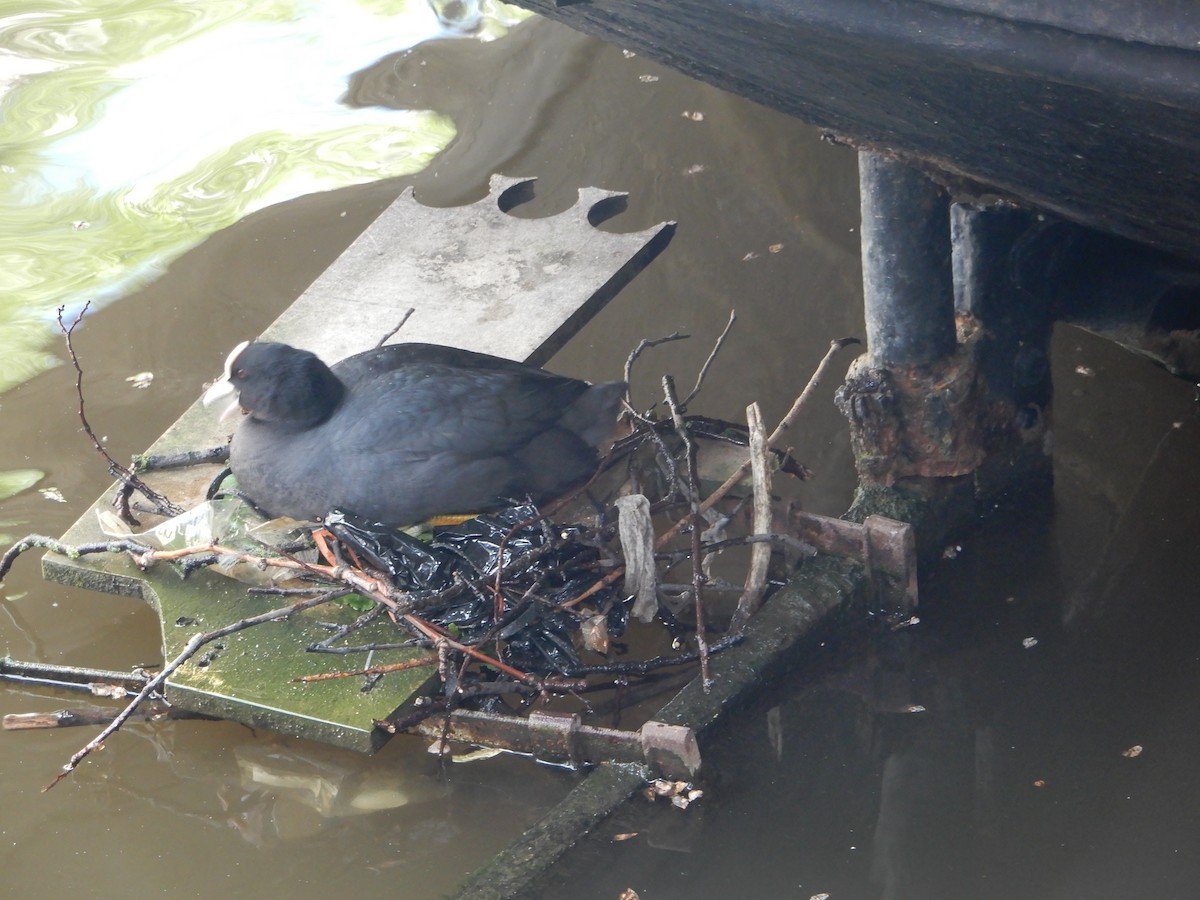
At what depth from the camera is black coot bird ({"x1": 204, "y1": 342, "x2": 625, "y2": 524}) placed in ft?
10.3

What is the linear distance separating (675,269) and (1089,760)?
9.53 feet

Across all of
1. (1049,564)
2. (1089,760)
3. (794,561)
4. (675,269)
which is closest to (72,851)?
(794,561)

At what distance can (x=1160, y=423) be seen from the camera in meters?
3.88

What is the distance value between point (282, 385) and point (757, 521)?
124cm

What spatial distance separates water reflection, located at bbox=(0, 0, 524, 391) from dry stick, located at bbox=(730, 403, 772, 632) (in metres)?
3.34

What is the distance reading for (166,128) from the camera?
659 centimetres

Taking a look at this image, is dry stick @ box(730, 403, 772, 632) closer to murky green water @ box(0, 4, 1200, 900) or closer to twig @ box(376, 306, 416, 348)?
murky green water @ box(0, 4, 1200, 900)

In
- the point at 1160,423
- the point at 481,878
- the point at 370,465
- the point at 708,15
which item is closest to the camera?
the point at 708,15

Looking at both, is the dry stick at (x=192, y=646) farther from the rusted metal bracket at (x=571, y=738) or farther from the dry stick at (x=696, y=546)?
the dry stick at (x=696, y=546)

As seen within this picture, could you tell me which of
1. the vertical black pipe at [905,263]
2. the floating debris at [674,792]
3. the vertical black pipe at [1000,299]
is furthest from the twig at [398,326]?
the floating debris at [674,792]

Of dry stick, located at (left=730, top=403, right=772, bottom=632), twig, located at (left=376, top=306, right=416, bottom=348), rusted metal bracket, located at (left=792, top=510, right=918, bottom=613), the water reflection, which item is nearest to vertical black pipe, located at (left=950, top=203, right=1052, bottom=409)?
rusted metal bracket, located at (left=792, top=510, right=918, bottom=613)

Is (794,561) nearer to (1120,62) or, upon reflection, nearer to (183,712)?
(183,712)

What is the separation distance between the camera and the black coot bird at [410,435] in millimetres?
3152

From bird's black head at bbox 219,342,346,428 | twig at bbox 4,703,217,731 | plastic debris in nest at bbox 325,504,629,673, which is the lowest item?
twig at bbox 4,703,217,731
